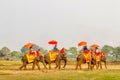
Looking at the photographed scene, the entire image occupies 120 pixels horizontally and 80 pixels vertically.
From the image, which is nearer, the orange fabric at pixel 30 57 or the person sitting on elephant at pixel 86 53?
the orange fabric at pixel 30 57

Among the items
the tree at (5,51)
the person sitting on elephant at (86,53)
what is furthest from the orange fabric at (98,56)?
the tree at (5,51)

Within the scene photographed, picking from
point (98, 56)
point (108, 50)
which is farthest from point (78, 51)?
point (98, 56)

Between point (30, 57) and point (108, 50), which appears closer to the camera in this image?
point (30, 57)

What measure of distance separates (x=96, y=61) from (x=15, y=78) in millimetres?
15243

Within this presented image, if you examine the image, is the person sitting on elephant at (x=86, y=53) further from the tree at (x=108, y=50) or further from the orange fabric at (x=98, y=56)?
the tree at (x=108, y=50)

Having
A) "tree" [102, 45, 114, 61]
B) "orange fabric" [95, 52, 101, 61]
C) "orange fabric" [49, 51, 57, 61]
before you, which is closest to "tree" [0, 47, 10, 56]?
"tree" [102, 45, 114, 61]

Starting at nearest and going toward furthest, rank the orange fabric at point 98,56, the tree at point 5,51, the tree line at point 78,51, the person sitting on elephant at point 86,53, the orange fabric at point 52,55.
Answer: the person sitting on elephant at point 86,53
the orange fabric at point 52,55
the orange fabric at point 98,56
the tree line at point 78,51
the tree at point 5,51

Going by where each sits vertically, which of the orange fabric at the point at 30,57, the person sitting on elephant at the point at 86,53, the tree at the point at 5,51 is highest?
the tree at the point at 5,51

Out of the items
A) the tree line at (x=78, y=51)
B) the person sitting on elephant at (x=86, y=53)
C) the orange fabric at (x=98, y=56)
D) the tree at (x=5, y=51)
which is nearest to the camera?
the person sitting on elephant at (x=86, y=53)

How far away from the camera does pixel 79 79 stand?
24.9 meters

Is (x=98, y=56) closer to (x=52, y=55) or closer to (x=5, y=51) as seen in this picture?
(x=52, y=55)

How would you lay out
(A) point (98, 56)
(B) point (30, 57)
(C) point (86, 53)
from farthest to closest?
(A) point (98, 56) < (C) point (86, 53) < (B) point (30, 57)

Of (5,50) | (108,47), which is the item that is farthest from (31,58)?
(5,50)

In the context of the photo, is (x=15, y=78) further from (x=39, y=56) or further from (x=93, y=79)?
(x=39, y=56)
